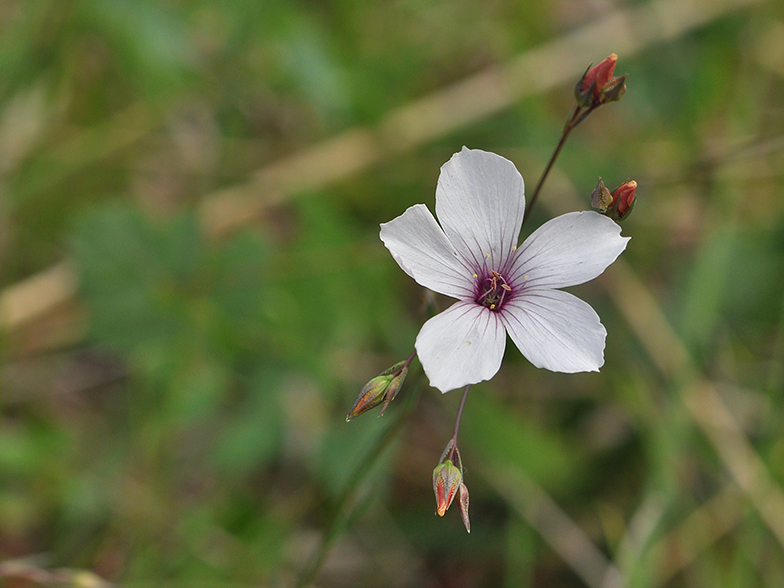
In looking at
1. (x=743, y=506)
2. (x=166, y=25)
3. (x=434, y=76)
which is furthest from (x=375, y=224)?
(x=743, y=506)

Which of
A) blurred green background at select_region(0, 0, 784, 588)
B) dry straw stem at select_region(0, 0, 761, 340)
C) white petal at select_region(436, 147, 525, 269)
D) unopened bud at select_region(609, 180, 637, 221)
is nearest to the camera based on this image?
unopened bud at select_region(609, 180, 637, 221)

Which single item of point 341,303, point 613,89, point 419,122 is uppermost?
point 613,89

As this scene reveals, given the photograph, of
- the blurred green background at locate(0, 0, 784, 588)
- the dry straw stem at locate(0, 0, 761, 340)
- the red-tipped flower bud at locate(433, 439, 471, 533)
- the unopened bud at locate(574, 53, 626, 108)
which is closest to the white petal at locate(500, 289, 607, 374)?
the red-tipped flower bud at locate(433, 439, 471, 533)

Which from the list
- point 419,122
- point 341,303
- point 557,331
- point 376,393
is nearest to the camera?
point 376,393

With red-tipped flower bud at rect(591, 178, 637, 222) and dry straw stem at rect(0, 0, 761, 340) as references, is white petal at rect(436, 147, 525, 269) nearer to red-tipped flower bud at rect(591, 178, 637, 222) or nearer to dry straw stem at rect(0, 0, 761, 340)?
red-tipped flower bud at rect(591, 178, 637, 222)

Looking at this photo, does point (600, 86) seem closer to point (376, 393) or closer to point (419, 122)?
point (376, 393)

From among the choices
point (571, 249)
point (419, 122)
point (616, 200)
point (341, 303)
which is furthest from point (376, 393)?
point (419, 122)

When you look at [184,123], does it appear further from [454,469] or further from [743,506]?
[743,506]
